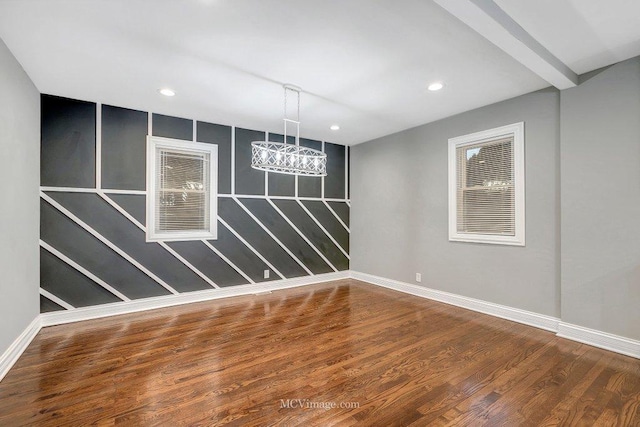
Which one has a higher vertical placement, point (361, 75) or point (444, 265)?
point (361, 75)

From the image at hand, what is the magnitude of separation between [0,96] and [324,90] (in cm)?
283

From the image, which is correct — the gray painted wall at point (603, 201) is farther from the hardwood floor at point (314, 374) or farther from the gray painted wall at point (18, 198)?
the gray painted wall at point (18, 198)

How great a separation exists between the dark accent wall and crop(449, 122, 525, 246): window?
2.62 metres

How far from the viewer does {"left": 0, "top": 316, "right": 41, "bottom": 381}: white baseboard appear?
2.36 meters

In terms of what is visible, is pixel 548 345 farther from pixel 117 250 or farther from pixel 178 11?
pixel 117 250

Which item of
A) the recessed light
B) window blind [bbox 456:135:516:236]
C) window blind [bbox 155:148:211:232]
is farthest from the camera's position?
window blind [bbox 155:148:211:232]

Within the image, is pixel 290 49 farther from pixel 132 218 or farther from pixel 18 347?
pixel 18 347

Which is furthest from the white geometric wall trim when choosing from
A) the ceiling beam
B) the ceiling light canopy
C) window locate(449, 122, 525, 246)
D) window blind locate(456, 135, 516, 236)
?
the ceiling beam

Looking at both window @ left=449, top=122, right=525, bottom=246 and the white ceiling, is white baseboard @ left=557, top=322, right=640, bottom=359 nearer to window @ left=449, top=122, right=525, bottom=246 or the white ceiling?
window @ left=449, top=122, right=525, bottom=246

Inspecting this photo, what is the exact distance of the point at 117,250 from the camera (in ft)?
12.6

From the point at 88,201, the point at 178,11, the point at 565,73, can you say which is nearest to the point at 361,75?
the point at 178,11

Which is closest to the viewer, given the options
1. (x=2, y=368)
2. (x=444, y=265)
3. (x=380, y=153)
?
(x=2, y=368)

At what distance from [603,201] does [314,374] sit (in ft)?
10.4

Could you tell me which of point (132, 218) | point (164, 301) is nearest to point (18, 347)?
point (164, 301)
